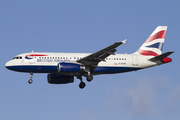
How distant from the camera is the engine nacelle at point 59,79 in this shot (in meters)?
58.6

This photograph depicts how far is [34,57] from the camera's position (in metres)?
53.4

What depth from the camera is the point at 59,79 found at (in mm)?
58688

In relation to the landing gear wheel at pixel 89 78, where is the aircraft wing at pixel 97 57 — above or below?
above

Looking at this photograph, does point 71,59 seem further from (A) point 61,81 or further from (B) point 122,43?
(B) point 122,43

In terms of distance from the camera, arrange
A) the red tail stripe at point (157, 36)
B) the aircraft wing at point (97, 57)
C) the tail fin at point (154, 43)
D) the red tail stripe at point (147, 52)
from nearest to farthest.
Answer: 1. the aircraft wing at point (97, 57)
2. the red tail stripe at point (147, 52)
3. the tail fin at point (154, 43)
4. the red tail stripe at point (157, 36)

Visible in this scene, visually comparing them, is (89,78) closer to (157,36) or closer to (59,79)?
(59,79)

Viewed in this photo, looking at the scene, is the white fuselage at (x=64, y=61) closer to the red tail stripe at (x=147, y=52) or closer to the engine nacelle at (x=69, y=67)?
the engine nacelle at (x=69, y=67)

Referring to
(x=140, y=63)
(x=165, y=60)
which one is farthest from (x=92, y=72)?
(x=165, y=60)

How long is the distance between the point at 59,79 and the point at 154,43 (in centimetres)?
1538

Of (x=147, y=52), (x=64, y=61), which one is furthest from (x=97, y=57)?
(x=147, y=52)

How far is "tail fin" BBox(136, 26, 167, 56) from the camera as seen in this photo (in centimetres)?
5950

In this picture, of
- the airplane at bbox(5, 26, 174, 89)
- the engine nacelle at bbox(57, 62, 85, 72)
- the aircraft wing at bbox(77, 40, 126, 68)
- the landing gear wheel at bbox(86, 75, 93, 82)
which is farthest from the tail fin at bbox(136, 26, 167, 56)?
the engine nacelle at bbox(57, 62, 85, 72)

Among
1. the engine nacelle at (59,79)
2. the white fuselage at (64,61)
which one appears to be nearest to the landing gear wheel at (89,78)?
the white fuselage at (64,61)

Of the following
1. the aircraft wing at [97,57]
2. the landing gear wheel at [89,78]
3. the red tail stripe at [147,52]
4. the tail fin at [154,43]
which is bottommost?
the landing gear wheel at [89,78]
